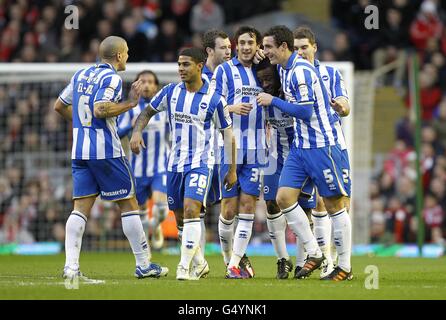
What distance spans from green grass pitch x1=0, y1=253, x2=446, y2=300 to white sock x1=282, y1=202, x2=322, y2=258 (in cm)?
31

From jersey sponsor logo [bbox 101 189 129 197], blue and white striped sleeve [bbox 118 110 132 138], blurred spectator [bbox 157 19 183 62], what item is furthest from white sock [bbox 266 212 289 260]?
blurred spectator [bbox 157 19 183 62]

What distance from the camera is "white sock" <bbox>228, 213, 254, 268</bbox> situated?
35.2ft

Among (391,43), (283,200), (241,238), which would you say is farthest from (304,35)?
(391,43)

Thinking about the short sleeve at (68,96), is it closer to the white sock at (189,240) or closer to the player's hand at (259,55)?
the white sock at (189,240)

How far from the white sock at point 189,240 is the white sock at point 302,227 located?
0.88 metres

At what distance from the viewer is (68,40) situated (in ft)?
68.4

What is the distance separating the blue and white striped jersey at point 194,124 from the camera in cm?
1013

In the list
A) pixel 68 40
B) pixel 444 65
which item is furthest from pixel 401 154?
pixel 68 40

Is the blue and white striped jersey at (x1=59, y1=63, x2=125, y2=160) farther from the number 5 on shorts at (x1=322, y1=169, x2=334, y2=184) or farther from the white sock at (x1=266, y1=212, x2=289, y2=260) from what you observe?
the number 5 on shorts at (x1=322, y1=169, x2=334, y2=184)

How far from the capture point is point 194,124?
1018 centimetres

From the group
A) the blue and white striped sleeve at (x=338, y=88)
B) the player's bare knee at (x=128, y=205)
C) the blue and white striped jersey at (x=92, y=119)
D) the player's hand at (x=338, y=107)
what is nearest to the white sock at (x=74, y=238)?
the player's bare knee at (x=128, y=205)

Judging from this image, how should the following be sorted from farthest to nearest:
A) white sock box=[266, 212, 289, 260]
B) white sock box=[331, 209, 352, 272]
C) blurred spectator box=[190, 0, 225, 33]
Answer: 1. blurred spectator box=[190, 0, 225, 33]
2. white sock box=[266, 212, 289, 260]
3. white sock box=[331, 209, 352, 272]
